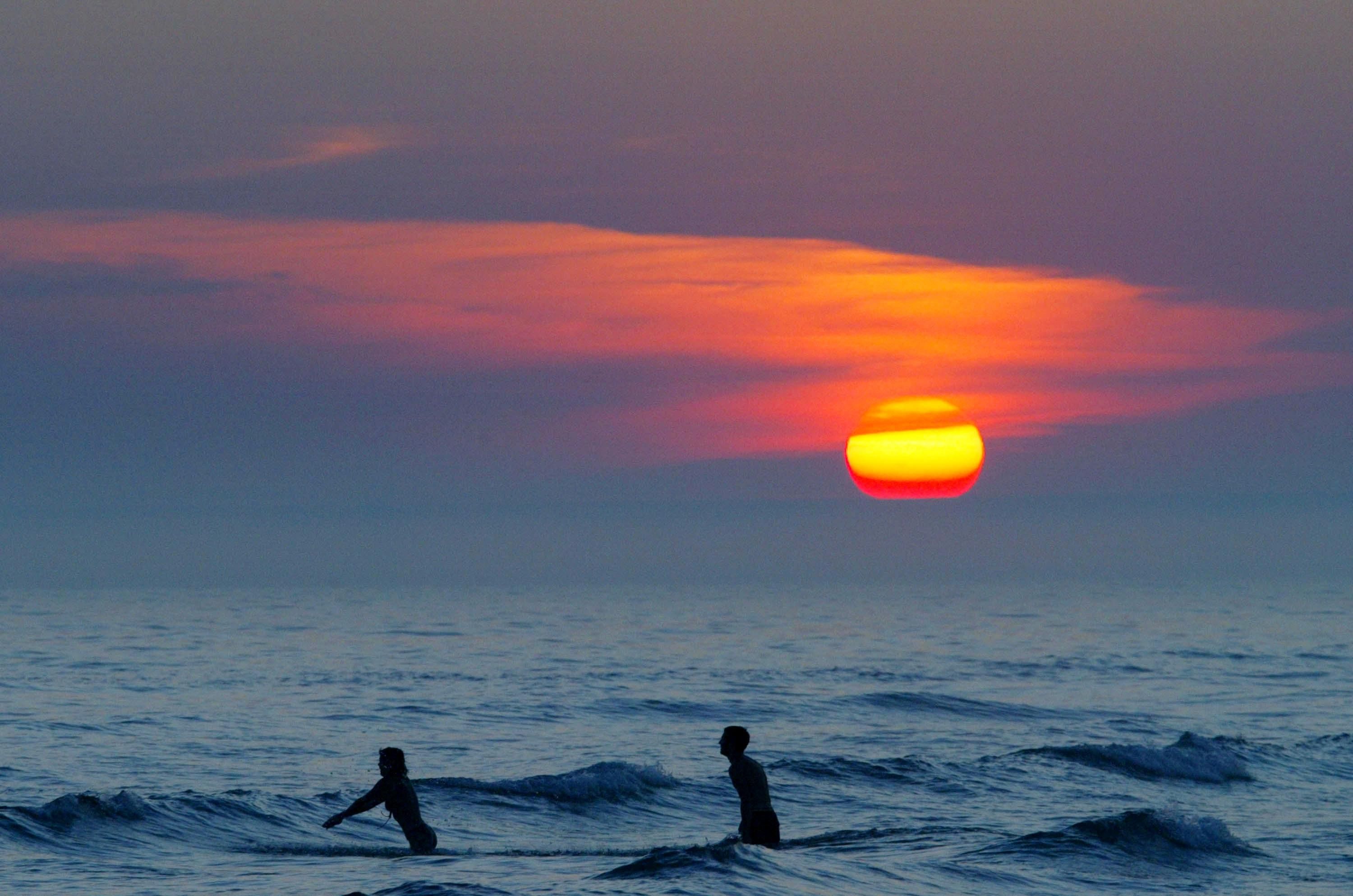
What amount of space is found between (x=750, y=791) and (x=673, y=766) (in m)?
14.5

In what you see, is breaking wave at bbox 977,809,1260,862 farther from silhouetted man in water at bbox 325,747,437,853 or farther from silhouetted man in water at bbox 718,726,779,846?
silhouetted man in water at bbox 325,747,437,853

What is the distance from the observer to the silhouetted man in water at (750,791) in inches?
651

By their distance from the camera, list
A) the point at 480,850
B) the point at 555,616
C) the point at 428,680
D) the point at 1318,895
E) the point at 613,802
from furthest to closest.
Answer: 1. the point at 555,616
2. the point at 428,680
3. the point at 613,802
4. the point at 480,850
5. the point at 1318,895

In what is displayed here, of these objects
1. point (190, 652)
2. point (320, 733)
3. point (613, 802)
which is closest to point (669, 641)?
point (190, 652)

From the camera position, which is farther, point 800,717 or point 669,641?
point 669,641

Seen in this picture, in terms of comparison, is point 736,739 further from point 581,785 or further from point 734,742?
point 581,785

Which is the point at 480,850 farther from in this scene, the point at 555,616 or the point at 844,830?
the point at 555,616

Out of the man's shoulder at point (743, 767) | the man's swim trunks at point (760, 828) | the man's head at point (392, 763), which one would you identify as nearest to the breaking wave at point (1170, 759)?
the man's swim trunks at point (760, 828)

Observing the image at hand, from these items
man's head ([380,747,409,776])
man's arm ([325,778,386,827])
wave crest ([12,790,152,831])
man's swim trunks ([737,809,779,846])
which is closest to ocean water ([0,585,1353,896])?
wave crest ([12,790,152,831])

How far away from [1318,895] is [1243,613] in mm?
110385

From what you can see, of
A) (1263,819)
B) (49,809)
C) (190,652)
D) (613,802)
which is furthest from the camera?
(190,652)

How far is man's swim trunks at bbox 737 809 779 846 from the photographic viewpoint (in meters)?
17.4

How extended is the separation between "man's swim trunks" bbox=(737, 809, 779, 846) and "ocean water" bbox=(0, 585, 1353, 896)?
22 cm

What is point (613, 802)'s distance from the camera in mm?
26406
